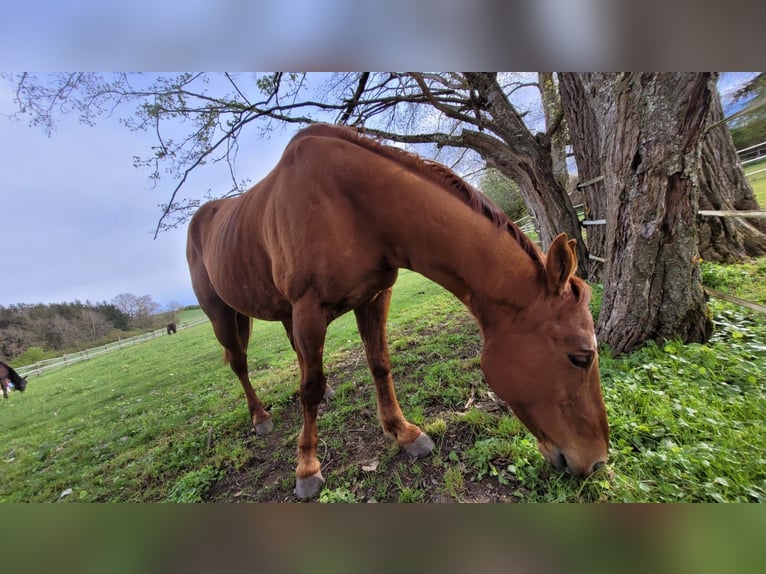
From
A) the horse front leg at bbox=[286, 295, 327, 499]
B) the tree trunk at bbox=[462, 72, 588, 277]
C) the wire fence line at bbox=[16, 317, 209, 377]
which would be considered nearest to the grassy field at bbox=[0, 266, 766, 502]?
the horse front leg at bbox=[286, 295, 327, 499]

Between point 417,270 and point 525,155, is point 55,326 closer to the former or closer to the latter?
point 417,270

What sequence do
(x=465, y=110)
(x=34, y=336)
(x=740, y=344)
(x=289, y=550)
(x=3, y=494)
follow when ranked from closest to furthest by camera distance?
(x=289, y=550), (x=740, y=344), (x=3, y=494), (x=34, y=336), (x=465, y=110)

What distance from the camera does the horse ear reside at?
909 millimetres

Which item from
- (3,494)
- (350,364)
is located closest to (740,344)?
(350,364)

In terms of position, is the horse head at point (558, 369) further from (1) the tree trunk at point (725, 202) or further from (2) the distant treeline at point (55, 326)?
(2) the distant treeline at point (55, 326)

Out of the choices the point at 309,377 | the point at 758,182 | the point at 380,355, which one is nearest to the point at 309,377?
the point at 309,377

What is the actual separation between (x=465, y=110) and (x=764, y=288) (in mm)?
2845

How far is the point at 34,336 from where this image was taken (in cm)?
246

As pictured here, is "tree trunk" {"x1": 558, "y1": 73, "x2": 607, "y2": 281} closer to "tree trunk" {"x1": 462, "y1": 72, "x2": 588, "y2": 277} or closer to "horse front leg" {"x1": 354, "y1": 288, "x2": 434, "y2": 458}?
"tree trunk" {"x1": 462, "y1": 72, "x2": 588, "y2": 277}

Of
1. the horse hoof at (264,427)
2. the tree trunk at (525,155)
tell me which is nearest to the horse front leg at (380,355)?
the horse hoof at (264,427)

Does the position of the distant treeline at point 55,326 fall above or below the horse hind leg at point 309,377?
above

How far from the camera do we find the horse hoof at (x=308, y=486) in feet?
4.68
